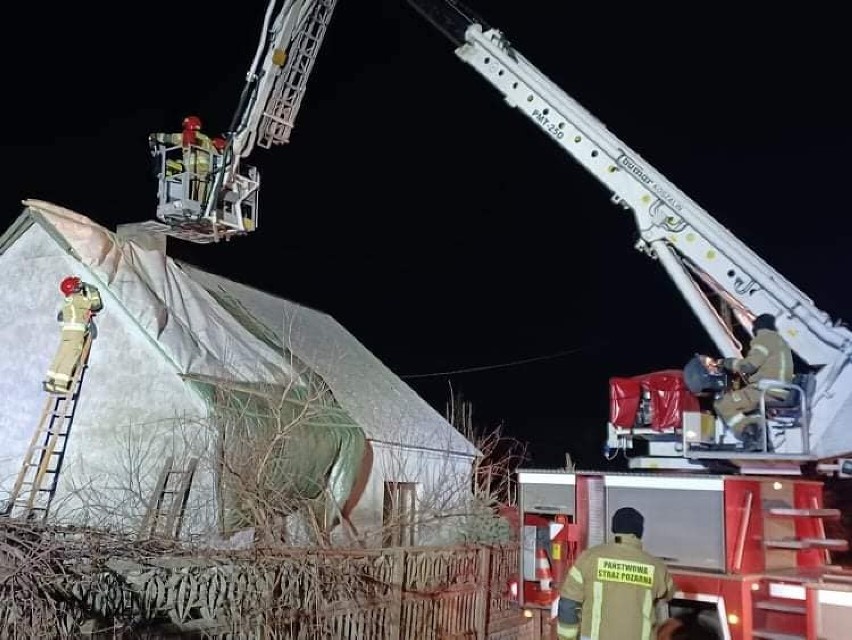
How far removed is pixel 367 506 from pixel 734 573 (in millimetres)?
7377

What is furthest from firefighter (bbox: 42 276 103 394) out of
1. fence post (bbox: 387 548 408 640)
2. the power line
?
the power line

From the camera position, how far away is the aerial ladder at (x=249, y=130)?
40.2 ft

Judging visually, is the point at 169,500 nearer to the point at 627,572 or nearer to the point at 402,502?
the point at 402,502

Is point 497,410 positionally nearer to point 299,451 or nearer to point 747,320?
point 299,451

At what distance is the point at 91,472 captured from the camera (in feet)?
37.2

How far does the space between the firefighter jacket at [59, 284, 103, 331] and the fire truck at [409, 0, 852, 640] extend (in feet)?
21.3

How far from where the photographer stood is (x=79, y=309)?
11.7 meters

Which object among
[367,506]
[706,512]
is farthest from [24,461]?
[706,512]

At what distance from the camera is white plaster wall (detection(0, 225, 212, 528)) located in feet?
35.8

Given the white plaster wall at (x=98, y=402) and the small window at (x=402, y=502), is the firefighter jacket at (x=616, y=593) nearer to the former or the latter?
the white plaster wall at (x=98, y=402)

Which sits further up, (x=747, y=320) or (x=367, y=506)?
(x=747, y=320)

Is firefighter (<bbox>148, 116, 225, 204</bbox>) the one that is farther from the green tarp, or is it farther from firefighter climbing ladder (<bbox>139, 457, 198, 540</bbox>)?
firefighter climbing ladder (<bbox>139, 457, 198, 540</bbox>)

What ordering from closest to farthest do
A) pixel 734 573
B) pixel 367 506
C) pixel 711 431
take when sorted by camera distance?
pixel 734 573
pixel 711 431
pixel 367 506

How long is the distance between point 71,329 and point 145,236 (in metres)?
2.70
